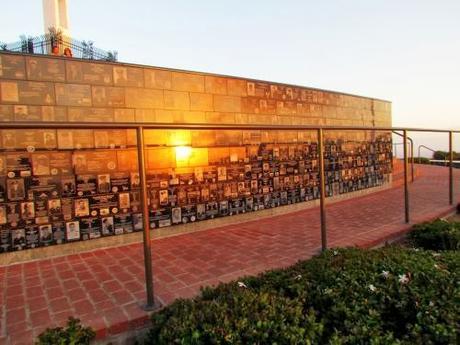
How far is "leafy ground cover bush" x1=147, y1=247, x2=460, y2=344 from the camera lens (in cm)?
139

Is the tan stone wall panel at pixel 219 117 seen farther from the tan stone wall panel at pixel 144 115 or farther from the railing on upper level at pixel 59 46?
the railing on upper level at pixel 59 46

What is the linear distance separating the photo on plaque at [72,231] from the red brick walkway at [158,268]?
0.71ft

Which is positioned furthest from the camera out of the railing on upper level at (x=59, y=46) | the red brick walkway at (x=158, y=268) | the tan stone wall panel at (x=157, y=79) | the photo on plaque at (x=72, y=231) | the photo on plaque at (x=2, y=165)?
the railing on upper level at (x=59, y=46)

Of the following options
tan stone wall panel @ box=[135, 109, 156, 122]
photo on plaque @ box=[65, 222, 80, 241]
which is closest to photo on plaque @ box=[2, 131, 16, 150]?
photo on plaque @ box=[65, 222, 80, 241]

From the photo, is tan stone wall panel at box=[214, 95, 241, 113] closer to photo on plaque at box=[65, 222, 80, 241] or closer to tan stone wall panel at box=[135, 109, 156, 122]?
tan stone wall panel at box=[135, 109, 156, 122]

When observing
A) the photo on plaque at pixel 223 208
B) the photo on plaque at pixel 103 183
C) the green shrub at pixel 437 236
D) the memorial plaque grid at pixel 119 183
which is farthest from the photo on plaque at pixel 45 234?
the green shrub at pixel 437 236

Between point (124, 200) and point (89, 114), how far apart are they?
43.1 inches

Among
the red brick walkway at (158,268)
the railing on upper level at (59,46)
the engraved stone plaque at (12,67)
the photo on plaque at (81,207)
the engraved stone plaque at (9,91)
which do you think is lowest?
the red brick walkway at (158,268)

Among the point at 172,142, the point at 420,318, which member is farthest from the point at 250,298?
the point at 172,142

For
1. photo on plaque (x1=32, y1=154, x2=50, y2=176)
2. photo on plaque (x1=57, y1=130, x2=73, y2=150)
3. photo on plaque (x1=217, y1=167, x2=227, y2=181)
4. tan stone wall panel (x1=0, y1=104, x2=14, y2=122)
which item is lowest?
photo on plaque (x1=217, y1=167, x2=227, y2=181)

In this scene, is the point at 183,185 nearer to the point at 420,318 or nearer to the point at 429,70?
the point at 420,318

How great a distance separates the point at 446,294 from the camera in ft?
5.63

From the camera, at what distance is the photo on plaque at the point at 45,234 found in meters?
3.15

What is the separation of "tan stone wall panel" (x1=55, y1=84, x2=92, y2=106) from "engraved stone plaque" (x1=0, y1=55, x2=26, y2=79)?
34 cm
